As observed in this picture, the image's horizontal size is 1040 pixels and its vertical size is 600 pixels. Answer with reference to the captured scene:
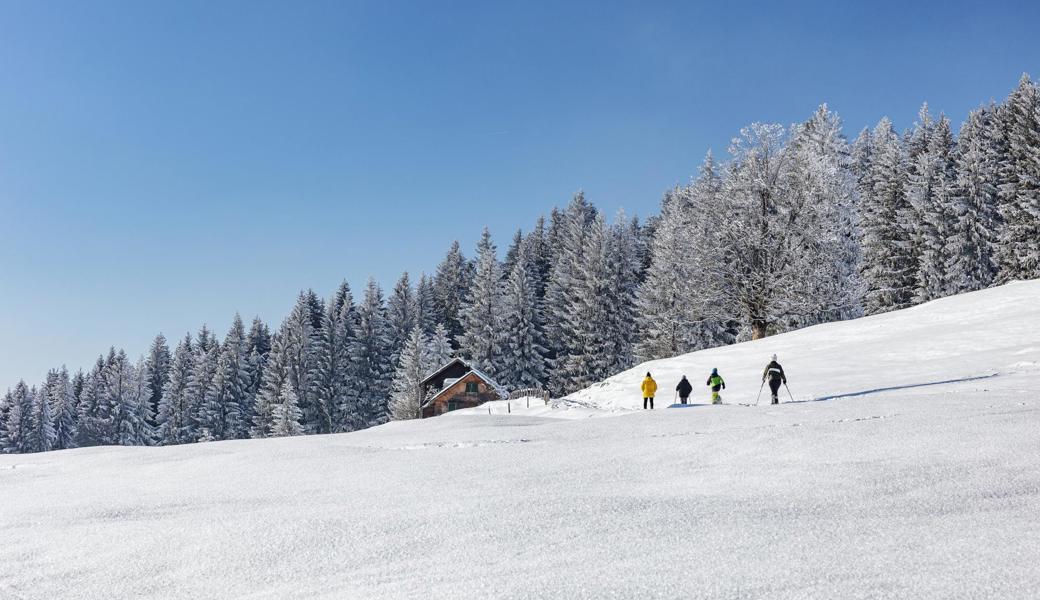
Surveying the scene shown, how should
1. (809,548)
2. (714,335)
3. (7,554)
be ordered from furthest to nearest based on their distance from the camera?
(714,335) → (7,554) → (809,548)

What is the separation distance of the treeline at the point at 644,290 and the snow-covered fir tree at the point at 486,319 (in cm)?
23

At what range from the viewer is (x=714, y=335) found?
2181 inches

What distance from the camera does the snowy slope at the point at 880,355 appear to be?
2291 cm

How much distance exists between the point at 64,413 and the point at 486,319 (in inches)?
3082

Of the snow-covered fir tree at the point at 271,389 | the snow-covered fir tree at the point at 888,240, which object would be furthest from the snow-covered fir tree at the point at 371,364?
the snow-covered fir tree at the point at 888,240

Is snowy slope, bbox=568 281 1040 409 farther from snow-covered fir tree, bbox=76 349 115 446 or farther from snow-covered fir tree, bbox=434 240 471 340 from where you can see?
snow-covered fir tree, bbox=76 349 115 446

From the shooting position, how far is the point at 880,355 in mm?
27125

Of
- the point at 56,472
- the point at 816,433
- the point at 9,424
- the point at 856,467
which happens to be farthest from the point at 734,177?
the point at 9,424

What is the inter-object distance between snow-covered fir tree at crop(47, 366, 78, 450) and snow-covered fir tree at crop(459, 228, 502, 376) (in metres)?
71.8

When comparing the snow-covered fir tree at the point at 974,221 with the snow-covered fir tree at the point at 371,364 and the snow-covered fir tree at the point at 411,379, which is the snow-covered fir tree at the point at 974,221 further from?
the snow-covered fir tree at the point at 371,364

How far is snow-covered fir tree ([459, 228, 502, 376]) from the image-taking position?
7025 cm

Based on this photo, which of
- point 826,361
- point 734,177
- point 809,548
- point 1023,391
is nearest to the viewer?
point 809,548

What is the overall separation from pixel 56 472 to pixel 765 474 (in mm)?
13414

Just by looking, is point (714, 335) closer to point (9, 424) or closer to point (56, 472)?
point (56, 472)
